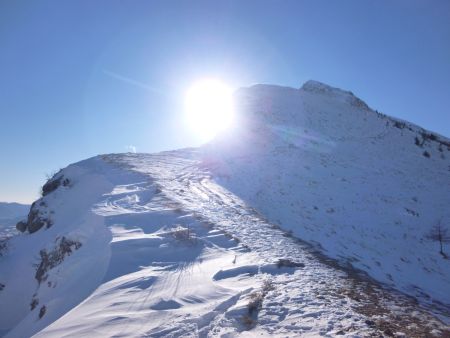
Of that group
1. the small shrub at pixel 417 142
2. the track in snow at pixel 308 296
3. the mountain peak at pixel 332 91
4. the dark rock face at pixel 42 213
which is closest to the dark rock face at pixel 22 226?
the dark rock face at pixel 42 213

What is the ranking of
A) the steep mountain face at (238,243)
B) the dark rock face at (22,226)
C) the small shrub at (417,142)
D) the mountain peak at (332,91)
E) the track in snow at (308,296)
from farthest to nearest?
the mountain peak at (332,91) → the small shrub at (417,142) → the dark rock face at (22,226) → the steep mountain face at (238,243) → the track in snow at (308,296)

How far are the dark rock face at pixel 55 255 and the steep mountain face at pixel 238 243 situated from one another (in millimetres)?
59

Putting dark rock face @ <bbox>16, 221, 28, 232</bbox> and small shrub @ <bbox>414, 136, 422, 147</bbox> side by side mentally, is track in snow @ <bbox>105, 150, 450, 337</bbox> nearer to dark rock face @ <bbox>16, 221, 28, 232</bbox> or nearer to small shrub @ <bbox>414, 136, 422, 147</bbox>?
dark rock face @ <bbox>16, 221, 28, 232</bbox>

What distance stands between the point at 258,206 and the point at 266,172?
5.37 m

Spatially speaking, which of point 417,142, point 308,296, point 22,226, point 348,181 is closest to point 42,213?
point 22,226

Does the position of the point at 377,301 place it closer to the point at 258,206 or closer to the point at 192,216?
the point at 192,216

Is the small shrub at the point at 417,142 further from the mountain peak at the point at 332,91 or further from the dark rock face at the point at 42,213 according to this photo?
the dark rock face at the point at 42,213

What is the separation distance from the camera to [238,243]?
973cm

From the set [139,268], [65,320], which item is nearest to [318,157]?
[139,268]

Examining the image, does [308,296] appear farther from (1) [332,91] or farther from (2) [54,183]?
(1) [332,91]

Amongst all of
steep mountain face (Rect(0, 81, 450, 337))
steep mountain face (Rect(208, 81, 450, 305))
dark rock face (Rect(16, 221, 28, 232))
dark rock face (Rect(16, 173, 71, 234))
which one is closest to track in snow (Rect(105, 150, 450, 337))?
steep mountain face (Rect(0, 81, 450, 337))

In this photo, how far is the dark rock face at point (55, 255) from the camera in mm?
10432

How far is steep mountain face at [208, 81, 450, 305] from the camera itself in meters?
14.3

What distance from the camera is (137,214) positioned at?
11398mm
